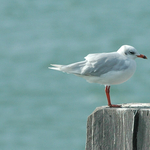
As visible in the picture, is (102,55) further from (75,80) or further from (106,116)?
(75,80)

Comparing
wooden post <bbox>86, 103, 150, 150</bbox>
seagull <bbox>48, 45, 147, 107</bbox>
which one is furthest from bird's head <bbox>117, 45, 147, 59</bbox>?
wooden post <bbox>86, 103, 150, 150</bbox>

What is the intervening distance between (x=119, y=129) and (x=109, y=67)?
48.7 inches

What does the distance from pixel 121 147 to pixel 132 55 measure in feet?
4.68

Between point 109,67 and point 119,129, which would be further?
point 109,67

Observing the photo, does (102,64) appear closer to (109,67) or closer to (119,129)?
(109,67)

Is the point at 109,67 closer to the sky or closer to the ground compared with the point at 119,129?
closer to the sky

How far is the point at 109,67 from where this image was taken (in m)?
4.33

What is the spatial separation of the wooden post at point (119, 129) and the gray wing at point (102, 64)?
1032mm

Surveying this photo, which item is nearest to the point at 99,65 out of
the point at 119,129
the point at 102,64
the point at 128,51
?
the point at 102,64

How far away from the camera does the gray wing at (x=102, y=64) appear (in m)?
4.28

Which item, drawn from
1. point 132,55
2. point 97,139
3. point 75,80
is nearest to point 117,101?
point 75,80

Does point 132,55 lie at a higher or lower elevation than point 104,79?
higher

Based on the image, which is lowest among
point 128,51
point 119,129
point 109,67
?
point 119,129

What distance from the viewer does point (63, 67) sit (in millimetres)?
4387
